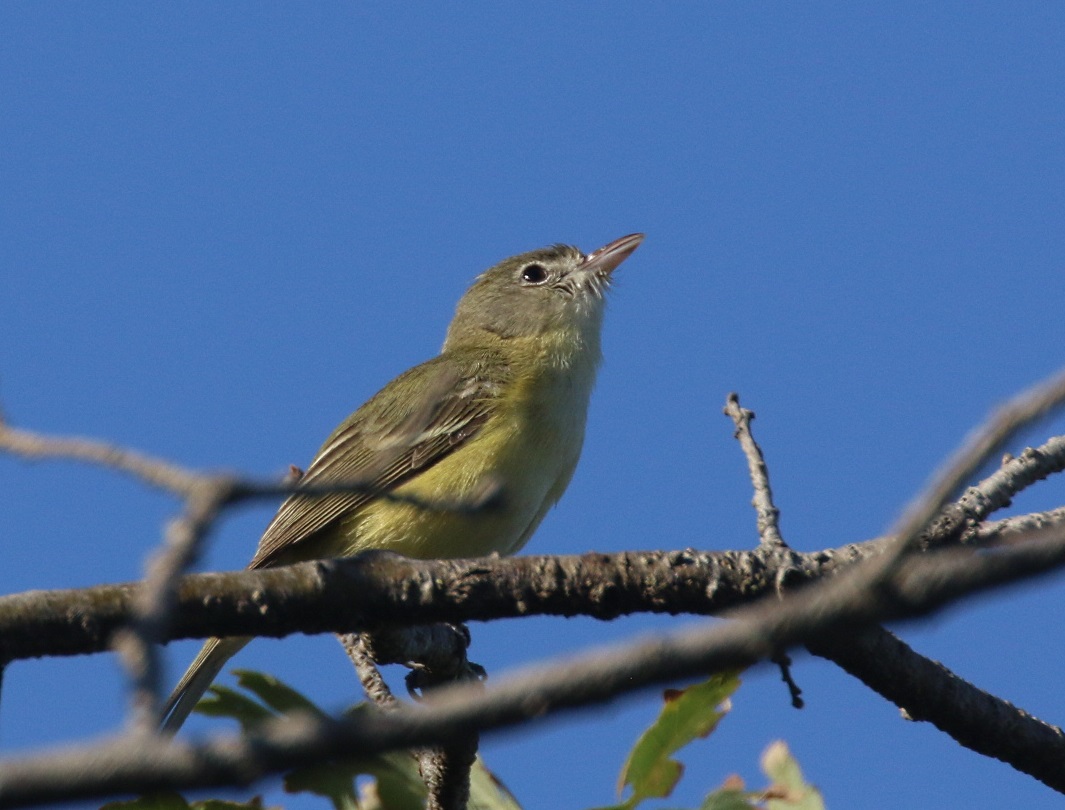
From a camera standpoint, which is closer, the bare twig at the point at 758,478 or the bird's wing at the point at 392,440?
the bare twig at the point at 758,478

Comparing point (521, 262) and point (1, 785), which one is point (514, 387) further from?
point (1, 785)

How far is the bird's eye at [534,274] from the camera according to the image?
987 cm

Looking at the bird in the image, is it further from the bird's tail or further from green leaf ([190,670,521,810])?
green leaf ([190,670,521,810])

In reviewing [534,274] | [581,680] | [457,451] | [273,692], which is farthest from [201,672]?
[581,680]

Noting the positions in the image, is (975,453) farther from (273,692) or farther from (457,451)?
(457,451)

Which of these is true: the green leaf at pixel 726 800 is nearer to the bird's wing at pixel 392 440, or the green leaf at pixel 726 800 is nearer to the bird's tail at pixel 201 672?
the bird's wing at pixel 392 440

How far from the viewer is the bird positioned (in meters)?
6.87

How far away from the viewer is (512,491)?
7031 millimetres

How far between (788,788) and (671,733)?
319 mm

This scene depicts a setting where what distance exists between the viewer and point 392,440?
26.0 feet

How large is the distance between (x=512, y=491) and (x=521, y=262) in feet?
11.5

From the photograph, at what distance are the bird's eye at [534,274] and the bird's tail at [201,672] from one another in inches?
155

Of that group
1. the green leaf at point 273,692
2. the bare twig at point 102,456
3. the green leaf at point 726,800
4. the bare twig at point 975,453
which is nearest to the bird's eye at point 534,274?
the green leaf at point 273,692

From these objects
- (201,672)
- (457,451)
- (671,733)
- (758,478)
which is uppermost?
(457,451)
